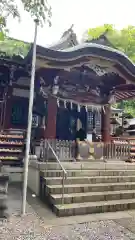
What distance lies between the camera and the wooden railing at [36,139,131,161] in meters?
8.32

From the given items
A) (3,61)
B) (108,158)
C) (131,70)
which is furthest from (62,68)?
(108,158)

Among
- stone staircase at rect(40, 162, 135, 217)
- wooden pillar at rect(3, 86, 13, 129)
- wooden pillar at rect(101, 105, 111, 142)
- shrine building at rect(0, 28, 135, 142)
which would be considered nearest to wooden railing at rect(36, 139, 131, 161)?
stone staircase at rect(40, 162, 135, 217)

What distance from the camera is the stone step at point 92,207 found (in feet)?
17.8

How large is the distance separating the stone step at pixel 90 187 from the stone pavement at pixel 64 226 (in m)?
0.59

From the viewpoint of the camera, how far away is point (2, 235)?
4.13 m

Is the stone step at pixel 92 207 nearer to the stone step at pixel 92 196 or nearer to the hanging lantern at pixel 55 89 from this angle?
the stone step at pixel 92 196

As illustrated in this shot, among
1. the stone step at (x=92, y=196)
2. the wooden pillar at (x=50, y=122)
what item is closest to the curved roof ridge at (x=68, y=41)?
the wooden pillar at (x=50, y=122)

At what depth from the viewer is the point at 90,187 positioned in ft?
21.9

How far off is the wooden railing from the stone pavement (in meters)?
2.76

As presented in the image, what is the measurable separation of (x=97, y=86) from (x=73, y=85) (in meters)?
1.42

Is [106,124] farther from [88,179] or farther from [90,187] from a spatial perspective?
[90,187]

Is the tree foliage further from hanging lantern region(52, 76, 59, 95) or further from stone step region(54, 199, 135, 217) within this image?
stone step region(54, 199, 135, 217)

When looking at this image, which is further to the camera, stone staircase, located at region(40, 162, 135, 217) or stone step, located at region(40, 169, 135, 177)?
stone step, located at region(40, 169, 135, 177)

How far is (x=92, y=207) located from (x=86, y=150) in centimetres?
369
